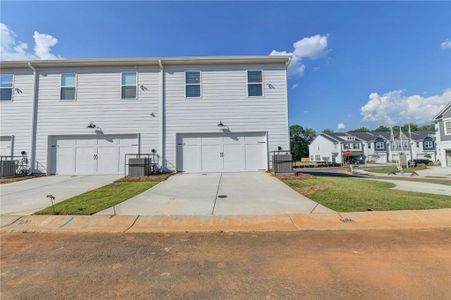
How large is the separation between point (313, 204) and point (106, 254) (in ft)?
16.3

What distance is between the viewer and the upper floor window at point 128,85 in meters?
12.5

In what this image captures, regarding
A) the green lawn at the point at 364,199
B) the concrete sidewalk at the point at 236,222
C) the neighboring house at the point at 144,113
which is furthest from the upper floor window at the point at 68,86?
the green lawn at the point at 364,199

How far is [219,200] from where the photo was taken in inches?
261

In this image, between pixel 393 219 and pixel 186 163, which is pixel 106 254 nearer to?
pixel 393 219

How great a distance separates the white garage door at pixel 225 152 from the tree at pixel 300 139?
52.7 m

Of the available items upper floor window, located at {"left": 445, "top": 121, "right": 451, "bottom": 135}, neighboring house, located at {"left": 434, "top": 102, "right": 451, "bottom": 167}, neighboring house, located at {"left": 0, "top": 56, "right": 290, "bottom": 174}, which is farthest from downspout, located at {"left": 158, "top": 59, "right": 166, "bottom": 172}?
upper floor window, located at {"left": 445, "top": 121, "right": 451, "bottom": 135}

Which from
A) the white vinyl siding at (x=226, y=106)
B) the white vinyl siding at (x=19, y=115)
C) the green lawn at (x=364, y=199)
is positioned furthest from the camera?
the white vinyl siding at (x=226, y=106)

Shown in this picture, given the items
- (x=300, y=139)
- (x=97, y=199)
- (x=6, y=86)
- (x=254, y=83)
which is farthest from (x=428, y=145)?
(x=6, y=86)

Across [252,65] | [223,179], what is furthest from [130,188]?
[252,65]

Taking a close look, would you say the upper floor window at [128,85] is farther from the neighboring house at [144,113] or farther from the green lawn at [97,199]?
the green lawn at [97,199]

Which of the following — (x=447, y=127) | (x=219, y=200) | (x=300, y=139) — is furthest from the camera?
(x=300, y=139)

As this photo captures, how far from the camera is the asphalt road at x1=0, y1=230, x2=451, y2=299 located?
251cm

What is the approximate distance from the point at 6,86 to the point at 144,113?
311 inches

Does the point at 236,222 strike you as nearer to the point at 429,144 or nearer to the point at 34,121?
the point at 34,121
